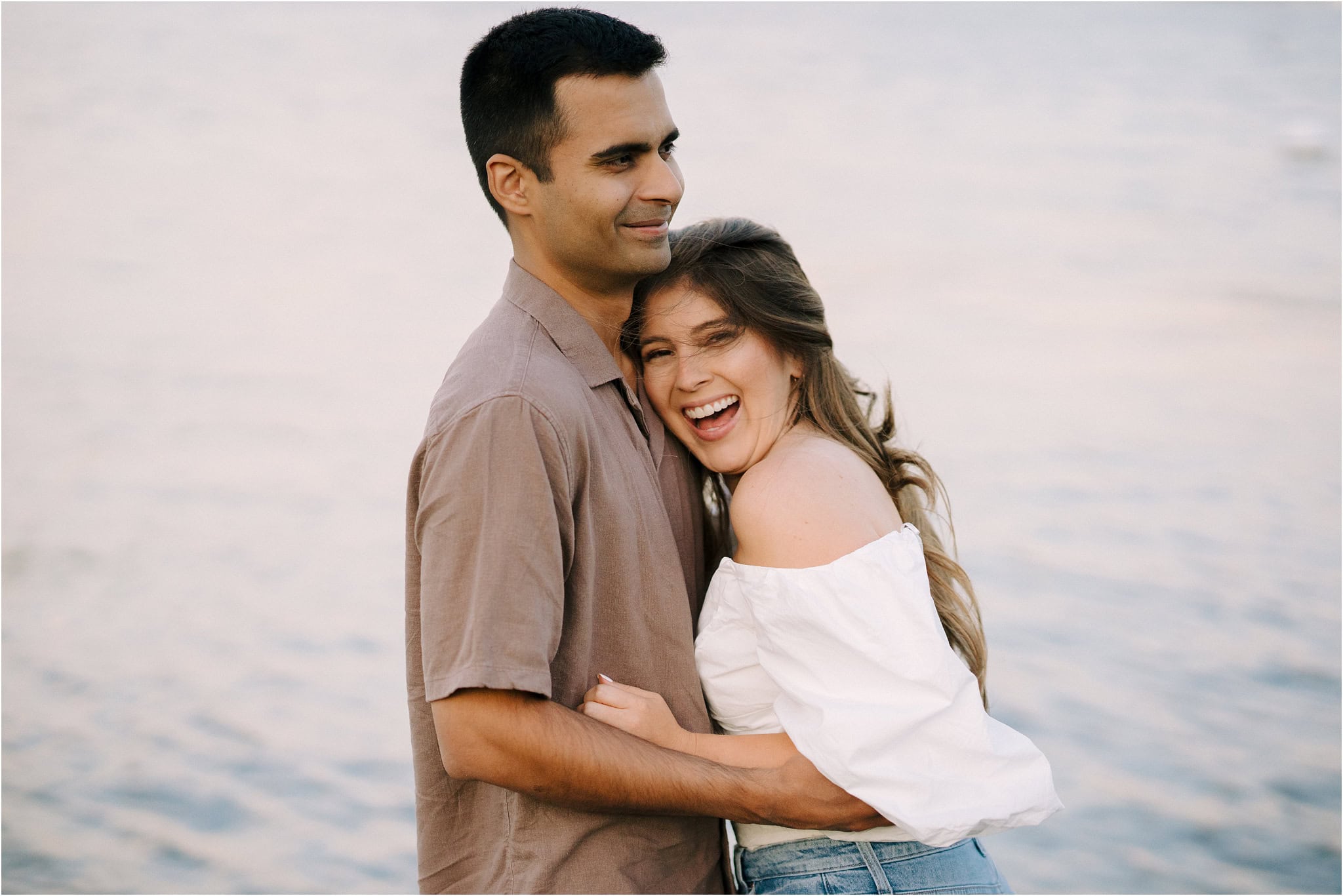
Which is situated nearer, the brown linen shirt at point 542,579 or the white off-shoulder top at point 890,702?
the brown linen shirt at point 542,579

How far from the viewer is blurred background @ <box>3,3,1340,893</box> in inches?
203

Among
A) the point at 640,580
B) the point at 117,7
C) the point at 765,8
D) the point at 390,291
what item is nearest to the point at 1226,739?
the point at 640,580

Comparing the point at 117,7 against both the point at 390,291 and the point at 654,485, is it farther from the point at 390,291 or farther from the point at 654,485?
the point at 654,485

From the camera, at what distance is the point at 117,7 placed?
1171 cm

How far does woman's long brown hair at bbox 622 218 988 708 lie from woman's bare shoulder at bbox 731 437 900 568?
16 cm

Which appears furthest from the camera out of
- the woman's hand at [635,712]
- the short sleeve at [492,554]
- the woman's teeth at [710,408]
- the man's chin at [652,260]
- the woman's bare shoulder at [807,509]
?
Answer: the woman's teeth at [710,408]

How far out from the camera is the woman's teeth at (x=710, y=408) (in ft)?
7.41

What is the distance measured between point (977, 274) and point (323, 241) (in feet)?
17.2

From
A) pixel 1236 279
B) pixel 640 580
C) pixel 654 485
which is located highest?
pixel 1236 279

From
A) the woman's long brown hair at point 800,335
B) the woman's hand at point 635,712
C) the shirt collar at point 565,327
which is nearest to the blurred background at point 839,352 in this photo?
the woman's long brown hair at point 800,335

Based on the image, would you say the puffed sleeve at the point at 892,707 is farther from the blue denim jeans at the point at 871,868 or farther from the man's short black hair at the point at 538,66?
the man's short black hair at the point at 538,66

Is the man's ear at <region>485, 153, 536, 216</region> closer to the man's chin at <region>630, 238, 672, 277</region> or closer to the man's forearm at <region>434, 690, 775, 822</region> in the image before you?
the man's chin at <region>630, 238, 672, 277</region>

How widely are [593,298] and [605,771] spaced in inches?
32.6

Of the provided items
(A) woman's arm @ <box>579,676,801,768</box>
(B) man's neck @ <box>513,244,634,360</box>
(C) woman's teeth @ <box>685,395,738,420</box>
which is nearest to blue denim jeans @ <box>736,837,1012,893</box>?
(A) woman's arm @ <box>579,676,801,768</box>
